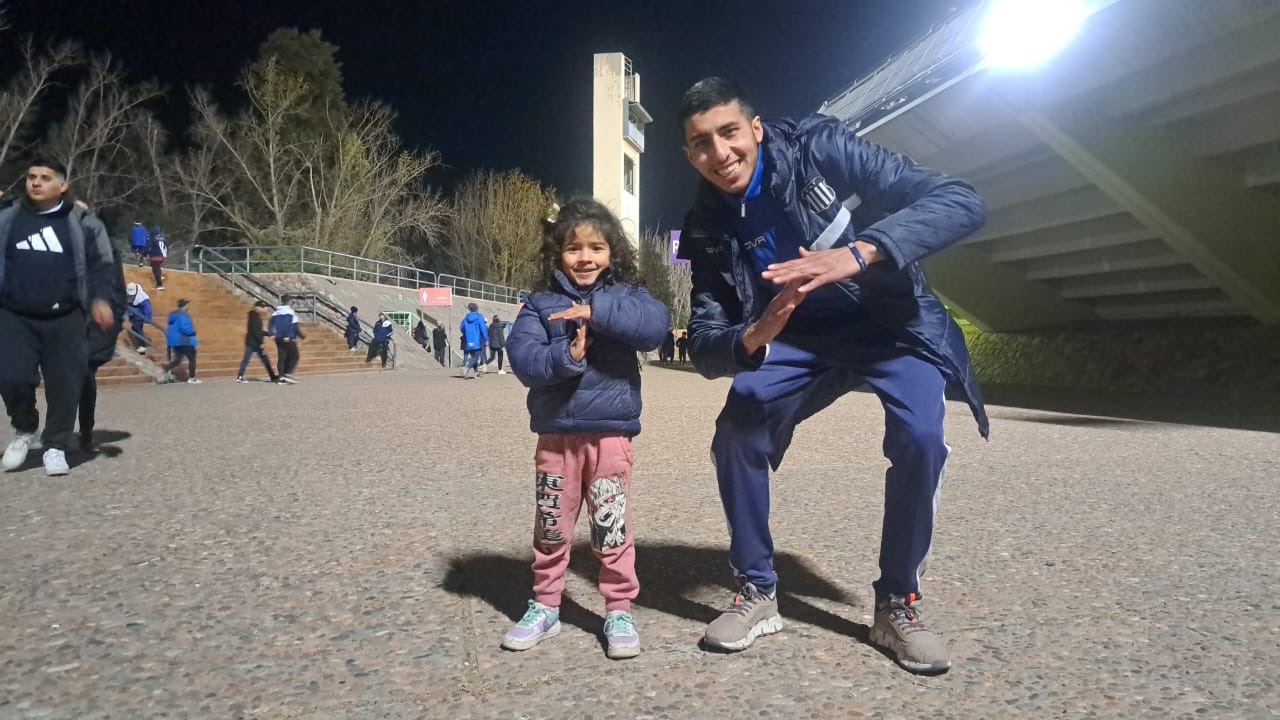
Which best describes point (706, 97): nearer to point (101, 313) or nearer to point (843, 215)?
point (843, 215)

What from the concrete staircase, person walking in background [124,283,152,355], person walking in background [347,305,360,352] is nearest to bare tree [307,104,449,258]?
the concrete staircase

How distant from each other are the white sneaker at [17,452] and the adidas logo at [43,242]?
4.13ft

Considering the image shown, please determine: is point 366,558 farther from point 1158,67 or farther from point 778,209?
point 1158,67

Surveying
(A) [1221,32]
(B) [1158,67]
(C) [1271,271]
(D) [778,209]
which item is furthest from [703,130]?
(C) [1271,271]

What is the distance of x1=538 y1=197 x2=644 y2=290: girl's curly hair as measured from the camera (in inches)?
105

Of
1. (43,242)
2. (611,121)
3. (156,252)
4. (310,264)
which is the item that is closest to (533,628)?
(43,242)

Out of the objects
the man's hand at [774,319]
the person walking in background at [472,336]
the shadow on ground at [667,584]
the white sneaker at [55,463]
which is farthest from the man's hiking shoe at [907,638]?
the person walking in background at [472,336]

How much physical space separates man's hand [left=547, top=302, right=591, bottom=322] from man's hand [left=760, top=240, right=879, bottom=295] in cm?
57

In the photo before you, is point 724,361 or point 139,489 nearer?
point 724,361

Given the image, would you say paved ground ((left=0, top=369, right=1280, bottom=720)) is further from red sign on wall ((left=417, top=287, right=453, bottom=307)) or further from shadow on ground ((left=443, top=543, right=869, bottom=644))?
red sign on wall ((left=417, top=287, right=453, bottom=307))

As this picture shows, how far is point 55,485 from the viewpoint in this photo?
194 inches

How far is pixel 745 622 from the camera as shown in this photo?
244cm

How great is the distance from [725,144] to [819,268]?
57 cm

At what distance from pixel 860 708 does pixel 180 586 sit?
92.7 inches
